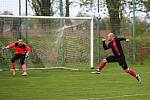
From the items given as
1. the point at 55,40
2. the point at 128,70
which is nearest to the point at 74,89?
the point at 128,70

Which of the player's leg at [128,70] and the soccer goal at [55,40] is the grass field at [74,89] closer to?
the player's leg at [128,70]

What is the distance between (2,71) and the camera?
2269 cm

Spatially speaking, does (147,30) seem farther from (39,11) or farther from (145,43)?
(39,11)

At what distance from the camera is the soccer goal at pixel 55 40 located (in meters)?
24.1

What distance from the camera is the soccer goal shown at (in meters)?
24.1

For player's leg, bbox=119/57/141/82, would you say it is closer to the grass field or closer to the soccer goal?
the grass field

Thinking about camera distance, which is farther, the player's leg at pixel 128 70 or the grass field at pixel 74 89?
the player's leg at pixel 128 70

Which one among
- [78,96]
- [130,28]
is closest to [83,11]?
[130,28]

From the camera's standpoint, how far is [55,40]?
2473cm

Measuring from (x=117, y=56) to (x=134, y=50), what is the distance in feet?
41.0

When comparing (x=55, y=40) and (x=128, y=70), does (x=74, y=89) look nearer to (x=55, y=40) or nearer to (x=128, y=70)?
(x=128, y=70)

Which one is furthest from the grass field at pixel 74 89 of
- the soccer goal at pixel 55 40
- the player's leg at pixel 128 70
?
the soccer goal at pixel 55 40

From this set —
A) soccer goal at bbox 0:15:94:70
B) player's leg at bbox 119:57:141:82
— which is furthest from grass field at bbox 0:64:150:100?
soccer goal at bbox 0:15:94:70

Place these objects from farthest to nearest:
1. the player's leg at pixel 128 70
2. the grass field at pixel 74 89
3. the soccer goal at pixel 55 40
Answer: the soccer goal at pixel 55 40 < the player's leg at pixel 128 70 < the grass field at pixel 74 89
